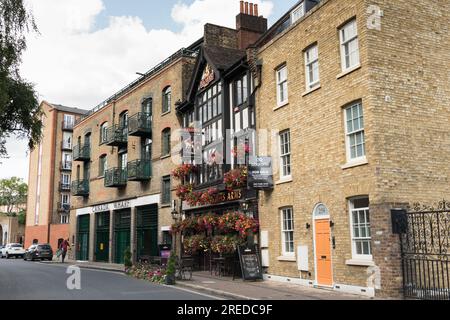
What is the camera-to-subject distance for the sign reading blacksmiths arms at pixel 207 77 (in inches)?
891

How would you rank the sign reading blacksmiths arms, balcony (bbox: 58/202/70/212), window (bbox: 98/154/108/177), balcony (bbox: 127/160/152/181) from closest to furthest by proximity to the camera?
the sign reading blacksmiths arms → balcony (bbox: 127/160/152/181) → window (bbox: 98/154/108/177) → balcony (bbox: 58/202/70/212)

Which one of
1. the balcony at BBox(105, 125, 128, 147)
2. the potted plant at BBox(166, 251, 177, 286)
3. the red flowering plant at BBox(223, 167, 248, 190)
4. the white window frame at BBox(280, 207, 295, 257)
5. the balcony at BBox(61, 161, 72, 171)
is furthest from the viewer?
the balcony at BBox(61, 161, 72, 171)

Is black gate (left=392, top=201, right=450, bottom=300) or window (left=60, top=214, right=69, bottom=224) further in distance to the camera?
window (left=60, top=214, right=69, bottom=224)

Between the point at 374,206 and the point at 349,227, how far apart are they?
1374 mm

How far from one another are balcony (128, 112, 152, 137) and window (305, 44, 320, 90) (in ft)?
48.4

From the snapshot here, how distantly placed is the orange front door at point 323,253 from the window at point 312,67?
15.0 ft

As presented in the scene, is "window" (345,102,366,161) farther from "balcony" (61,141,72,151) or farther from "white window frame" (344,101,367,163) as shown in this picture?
"balcony" (61,141,72,151)

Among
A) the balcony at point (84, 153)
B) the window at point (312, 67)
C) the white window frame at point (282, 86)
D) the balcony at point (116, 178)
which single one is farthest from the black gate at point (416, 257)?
the balcony at point (84, 153)

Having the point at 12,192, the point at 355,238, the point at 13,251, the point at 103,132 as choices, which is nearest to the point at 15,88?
the point at 355,238

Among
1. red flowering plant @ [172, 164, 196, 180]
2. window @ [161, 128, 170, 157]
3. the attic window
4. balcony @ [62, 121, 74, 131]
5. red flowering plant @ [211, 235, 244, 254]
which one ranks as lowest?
red flowering plant @ [211, 235, 244, 254]

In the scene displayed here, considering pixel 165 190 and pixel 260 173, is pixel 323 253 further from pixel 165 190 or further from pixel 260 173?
pixel 165 190

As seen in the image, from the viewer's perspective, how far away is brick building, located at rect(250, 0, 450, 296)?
12.9 metres

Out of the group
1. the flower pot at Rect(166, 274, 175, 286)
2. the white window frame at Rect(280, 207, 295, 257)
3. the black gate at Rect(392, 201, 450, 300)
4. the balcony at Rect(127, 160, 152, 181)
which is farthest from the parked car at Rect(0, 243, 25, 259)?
the black gate at Rect(392, 201, 450, 300)
